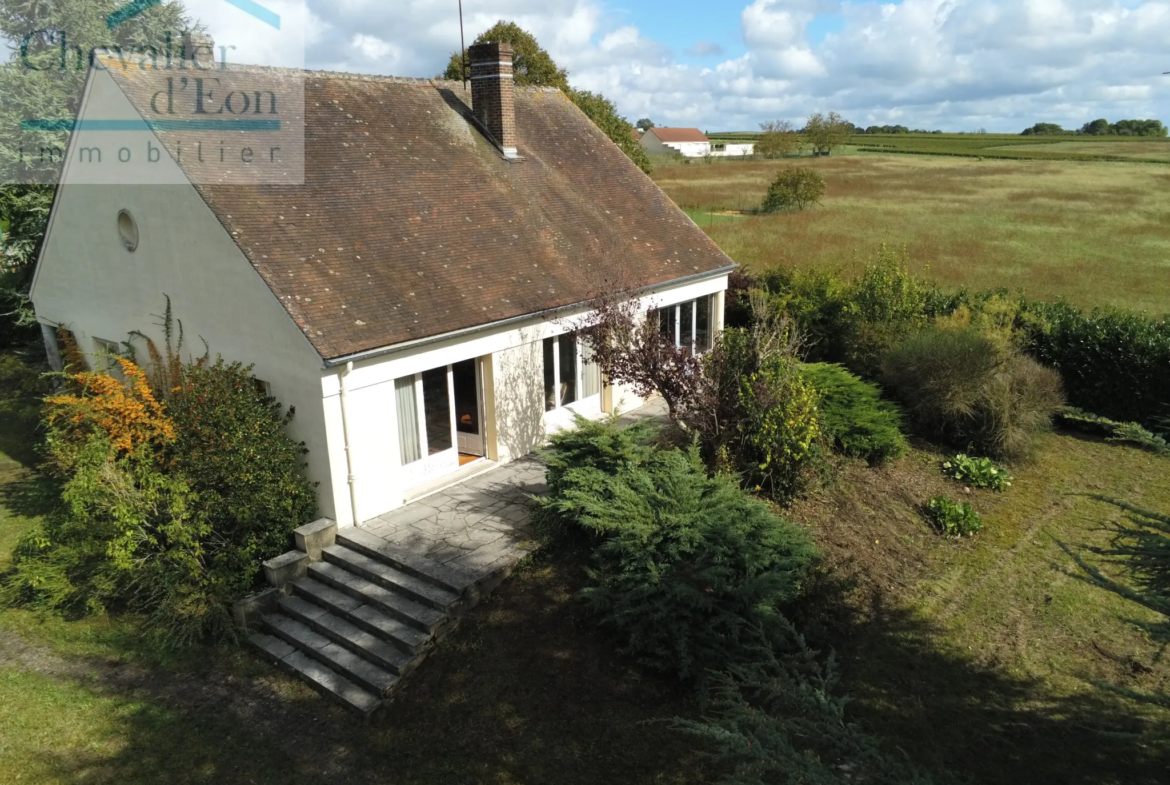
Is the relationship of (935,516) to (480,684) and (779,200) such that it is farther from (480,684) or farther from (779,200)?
(779,200)

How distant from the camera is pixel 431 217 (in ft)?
43.2

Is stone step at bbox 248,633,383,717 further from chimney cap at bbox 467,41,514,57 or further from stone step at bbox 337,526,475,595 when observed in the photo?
chimney cap at bbox 467,41,514,57

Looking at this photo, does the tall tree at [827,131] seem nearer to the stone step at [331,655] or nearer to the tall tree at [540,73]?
the tall tree at [540,73]

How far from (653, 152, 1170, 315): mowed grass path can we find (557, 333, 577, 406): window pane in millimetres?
11337

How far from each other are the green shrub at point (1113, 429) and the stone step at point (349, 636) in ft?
24.1

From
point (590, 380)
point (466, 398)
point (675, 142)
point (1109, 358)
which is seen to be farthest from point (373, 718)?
point (675, 142)

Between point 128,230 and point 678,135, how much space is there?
110518 millimetres

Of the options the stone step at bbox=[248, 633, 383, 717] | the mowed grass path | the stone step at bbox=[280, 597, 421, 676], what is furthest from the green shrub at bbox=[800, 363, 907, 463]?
the mowed grass path

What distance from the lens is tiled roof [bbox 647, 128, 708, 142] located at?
112562mm

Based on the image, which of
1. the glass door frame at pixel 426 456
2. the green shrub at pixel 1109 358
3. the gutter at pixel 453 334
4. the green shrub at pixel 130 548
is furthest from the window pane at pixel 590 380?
the green shrub at pixel 1109 358

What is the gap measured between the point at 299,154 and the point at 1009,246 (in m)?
29.2

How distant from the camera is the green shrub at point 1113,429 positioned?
5000 mm

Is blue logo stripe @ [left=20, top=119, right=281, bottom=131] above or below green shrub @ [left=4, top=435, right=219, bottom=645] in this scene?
above

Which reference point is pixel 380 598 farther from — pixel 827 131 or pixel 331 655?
pixel 827 131
